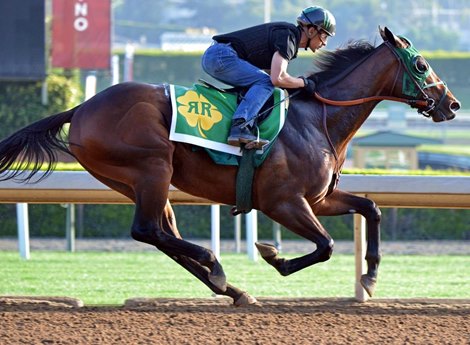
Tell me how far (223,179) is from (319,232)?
0.63 metres

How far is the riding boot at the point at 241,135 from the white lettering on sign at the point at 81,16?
1374 cm

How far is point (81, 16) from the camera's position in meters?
20.2

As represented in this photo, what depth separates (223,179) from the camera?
666cm

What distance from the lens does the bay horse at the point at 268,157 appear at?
6.52 m

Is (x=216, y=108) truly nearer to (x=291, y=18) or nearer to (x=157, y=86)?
(x=157, y=86)

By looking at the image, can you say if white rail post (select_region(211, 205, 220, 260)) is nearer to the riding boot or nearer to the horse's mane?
the horse's mane

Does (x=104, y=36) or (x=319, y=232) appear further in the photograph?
(x=104, y=36)

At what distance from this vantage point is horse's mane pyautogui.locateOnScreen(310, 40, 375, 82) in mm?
7086

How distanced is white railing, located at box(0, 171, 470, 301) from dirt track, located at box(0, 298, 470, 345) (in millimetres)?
489

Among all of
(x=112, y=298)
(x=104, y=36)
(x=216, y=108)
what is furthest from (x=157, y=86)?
(x=104, y=36)

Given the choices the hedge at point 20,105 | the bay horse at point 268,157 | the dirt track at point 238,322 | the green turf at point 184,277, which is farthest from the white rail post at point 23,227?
the hedge at point 20,105

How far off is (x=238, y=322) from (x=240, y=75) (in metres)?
1.45

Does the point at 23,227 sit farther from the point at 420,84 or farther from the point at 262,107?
the point at 420,84

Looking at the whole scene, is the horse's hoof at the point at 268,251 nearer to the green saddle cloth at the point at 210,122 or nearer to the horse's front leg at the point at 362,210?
the horse's front leg at the point at 362,210
